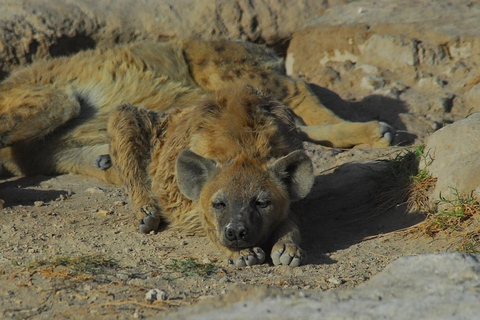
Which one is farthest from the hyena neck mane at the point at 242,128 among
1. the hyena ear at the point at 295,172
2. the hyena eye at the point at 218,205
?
the hyena eye at the point at 218,205

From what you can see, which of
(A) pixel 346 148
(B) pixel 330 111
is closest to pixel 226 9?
(B) pixel 330 111

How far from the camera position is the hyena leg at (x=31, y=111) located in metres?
5.45

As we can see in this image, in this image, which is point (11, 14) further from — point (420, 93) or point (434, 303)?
point (434, 303)

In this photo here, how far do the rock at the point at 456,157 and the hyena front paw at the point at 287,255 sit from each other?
39.9 inches

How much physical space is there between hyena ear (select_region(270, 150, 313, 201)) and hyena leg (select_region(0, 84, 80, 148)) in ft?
8.10

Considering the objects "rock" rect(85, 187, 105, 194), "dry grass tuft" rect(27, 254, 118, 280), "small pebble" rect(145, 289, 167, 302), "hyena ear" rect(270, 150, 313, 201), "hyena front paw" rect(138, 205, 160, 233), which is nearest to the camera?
"small pebble" rect(145, 289, 167, 302)

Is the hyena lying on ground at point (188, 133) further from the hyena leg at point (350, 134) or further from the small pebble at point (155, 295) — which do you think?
the small pebble at point (155, 295)

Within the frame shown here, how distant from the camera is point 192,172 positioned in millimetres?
3807

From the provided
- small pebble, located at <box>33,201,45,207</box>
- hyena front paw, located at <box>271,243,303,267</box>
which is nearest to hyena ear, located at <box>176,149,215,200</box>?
hyena front paw, located at <box>271,243,303,267</box>

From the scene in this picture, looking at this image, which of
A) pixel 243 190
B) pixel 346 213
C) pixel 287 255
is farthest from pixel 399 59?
pixel 287 255

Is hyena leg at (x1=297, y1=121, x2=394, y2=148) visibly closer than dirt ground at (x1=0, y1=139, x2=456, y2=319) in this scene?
No

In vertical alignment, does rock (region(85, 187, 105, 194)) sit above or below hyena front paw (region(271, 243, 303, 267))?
below

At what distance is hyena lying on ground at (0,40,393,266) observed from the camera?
3.66 meters

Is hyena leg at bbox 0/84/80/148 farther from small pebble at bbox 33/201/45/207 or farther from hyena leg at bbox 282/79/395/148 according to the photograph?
hyena leg at bbox 282/79/395/148
